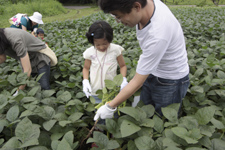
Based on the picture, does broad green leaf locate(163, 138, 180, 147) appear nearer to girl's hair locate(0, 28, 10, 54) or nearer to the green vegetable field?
the green vegetable field

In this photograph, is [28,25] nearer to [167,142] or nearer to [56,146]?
[56,146]

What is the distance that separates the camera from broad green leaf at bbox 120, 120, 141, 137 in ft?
3.36

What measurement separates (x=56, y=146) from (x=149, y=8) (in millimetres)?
1113

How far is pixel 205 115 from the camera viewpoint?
1117 millimetres

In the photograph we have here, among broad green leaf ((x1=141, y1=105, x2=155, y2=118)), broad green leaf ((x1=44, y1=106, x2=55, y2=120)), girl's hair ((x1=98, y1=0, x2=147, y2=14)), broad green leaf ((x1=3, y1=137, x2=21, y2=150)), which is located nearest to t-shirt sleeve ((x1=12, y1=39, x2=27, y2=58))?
broad green leaf ((x1=44, y1=106, x2=55, y2=120))

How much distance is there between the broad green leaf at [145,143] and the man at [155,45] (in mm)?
338

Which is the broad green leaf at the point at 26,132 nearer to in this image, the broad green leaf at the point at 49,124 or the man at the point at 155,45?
the broad green leaf at the point at 49,124

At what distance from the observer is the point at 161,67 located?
4.57ft

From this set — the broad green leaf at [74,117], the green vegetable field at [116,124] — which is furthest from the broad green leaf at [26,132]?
the broad green leaf at [74,117]

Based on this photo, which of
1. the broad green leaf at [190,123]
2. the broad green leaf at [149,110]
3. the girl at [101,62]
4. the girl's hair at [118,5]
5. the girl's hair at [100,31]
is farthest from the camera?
the girl at [101,62]

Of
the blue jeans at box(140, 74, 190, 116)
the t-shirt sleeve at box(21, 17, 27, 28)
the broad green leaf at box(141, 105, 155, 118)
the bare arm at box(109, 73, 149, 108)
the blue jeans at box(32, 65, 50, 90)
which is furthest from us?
the t-shirt sleeve at box(21, 17, 27, 28)

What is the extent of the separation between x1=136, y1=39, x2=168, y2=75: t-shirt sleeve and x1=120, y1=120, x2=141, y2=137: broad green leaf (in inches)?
14.5

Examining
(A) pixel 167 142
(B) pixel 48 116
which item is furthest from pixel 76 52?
(A) pixel 167 142

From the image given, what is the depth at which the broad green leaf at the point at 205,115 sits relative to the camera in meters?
1.09
